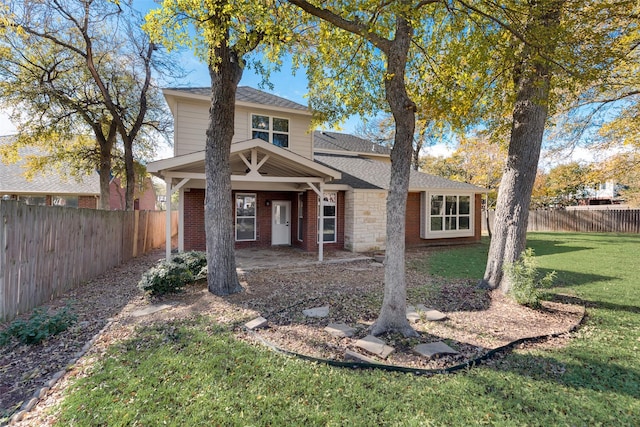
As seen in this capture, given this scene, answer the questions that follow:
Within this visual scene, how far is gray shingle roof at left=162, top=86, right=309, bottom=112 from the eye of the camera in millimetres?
11430

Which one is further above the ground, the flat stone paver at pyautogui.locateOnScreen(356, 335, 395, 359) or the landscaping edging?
the flat stone paver at pyautogui.locateOnScreen(356, 335, 395, 359)

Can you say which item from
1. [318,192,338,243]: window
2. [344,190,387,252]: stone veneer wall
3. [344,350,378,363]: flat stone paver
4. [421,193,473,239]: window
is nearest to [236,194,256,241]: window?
[318,192,338,243]: window

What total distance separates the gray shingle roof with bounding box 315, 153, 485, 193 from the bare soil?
5755mm

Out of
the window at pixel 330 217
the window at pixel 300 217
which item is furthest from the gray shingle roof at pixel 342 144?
the window at pixel 330 217

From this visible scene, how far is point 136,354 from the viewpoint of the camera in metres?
3.79

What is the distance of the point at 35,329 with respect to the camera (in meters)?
4.12

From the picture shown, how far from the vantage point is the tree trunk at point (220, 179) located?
632 centimetres

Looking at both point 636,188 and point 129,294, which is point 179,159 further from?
point 636,188

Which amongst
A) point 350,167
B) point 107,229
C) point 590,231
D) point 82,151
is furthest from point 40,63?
point 590,231

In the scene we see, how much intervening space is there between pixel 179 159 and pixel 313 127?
3742 millimetres

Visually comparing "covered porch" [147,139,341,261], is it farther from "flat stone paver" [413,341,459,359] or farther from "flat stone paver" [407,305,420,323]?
"flat stone paver" [413,341,459,359]

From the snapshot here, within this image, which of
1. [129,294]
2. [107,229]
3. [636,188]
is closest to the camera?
[129,294]

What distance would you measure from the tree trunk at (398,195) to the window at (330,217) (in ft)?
27.4

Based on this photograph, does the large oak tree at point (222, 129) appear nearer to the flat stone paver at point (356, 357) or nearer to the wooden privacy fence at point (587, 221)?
the flat stone paver at point (356, 357)
